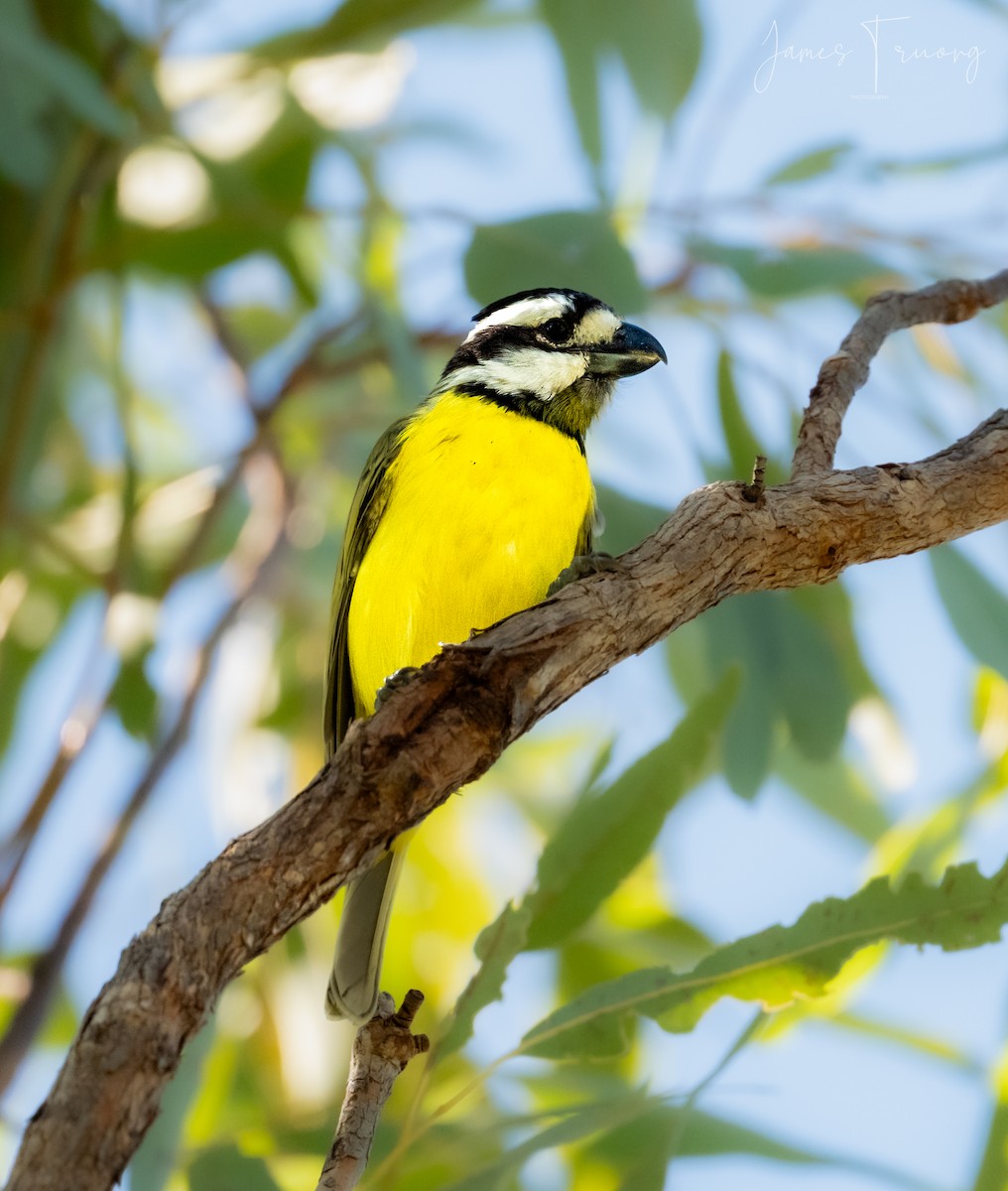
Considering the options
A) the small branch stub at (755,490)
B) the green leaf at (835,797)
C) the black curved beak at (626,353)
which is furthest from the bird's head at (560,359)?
the small branch stub at (755,490)

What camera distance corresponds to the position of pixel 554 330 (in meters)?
3.00

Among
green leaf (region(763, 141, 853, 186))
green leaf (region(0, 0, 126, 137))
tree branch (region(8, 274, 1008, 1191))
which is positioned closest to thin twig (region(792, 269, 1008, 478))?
tree branch (region(8, 274, 1008, 1191))

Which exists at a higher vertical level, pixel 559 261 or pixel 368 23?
pixel 368 23

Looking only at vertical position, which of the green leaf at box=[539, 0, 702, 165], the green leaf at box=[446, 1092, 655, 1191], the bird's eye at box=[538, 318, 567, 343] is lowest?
the green leaf at box=[446, 1092, 655, 1191]

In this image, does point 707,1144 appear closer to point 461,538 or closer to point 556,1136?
point 556,1136

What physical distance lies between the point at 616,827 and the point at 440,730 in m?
0.79

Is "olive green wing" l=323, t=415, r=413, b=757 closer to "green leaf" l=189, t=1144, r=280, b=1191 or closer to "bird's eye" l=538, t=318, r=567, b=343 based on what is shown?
"bird's eye" l=538, t=318, r=567, b=343

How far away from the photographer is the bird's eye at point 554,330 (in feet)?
9.77

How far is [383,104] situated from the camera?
3643 mm

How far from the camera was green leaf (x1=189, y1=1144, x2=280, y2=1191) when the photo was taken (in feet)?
6.49

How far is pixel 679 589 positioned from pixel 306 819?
523 millimetres

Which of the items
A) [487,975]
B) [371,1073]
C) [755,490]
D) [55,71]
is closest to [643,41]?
[55,71]

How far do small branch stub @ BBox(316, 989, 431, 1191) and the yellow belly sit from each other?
982 millimetres

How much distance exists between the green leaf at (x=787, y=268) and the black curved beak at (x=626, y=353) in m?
0.20
